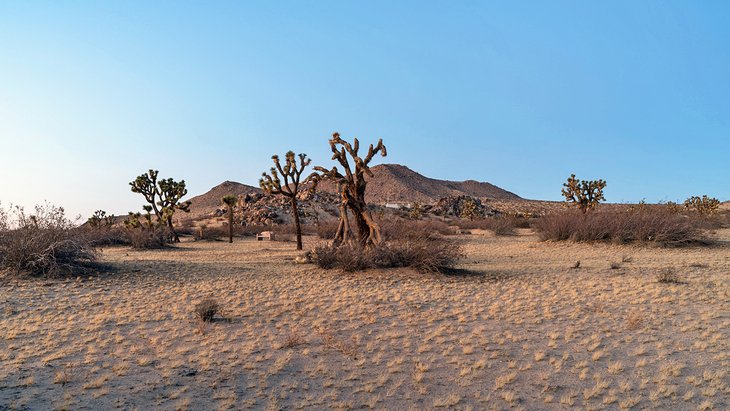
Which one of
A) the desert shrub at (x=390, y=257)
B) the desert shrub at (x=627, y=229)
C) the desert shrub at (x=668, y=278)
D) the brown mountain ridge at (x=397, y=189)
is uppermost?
the brown mountain ridge at (x=397, y=189)

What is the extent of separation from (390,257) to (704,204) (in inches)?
1664

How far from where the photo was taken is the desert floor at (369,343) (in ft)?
18.4

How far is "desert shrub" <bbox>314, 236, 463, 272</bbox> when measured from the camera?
13789 millimetres

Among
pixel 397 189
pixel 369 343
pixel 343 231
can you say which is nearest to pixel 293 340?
pixel 369 343

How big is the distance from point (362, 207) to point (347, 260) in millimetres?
3121

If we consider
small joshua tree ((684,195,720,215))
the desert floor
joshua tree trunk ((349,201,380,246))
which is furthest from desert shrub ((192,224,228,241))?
small joshua tree ((684,195,720,215))

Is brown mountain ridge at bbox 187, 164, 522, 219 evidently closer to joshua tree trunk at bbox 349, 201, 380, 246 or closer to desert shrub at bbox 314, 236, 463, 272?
joshua tree trunk at bbox 349, 201, 380, 246

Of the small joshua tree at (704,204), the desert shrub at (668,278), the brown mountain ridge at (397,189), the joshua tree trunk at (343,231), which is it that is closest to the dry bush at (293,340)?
the joshua tree trunk at (343,231)

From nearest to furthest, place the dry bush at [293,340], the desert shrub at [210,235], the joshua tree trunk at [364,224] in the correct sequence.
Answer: the dry bush at [293,340]
the joshua tree trunk at [364,224]
the desert shrub at [210,235]

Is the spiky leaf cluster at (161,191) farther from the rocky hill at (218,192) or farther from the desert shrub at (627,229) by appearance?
the rocky hill at (218,192)

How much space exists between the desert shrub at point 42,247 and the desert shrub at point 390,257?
6.25 m

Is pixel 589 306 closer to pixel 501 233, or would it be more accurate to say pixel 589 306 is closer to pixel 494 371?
pixel 494 371

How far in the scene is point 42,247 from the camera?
12953 millimetres

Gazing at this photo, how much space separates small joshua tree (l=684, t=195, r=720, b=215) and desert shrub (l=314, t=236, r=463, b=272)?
120 ft
